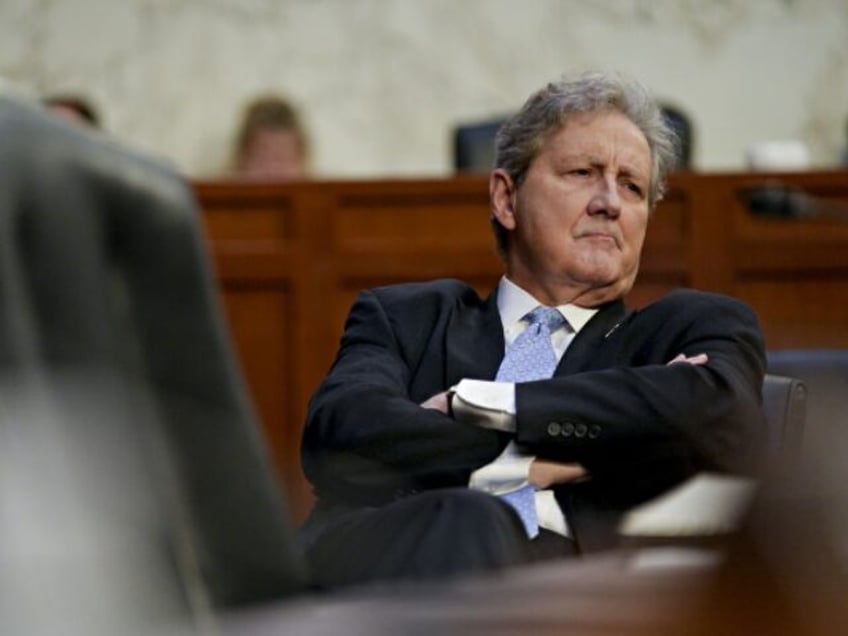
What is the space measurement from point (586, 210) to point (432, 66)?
5.53 m

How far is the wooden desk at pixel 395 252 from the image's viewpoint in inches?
208

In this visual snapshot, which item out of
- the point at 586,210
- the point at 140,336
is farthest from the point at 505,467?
the point at 140,336

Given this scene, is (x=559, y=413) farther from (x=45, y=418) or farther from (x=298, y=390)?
(x=298, y=390)

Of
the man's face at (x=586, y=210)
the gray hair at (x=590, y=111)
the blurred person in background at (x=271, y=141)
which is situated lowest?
the blurred person in background at (x=271, y=141)

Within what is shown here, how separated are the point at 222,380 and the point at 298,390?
4592 mm

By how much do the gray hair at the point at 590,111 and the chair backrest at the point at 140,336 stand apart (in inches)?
61.4

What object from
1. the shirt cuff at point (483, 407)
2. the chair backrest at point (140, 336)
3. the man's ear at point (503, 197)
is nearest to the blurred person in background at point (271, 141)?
the man's ear at point (503, 197)

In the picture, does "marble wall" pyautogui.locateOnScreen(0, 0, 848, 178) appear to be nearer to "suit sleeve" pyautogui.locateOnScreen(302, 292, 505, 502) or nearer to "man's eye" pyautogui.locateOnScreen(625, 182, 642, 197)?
"man's eye" pyautogui.locateOnScreen(625, 182, 642, 197)

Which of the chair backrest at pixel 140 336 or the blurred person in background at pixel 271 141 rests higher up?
the chair backrest at pixel 140 336

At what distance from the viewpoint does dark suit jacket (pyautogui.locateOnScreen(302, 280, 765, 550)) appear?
2.19 m

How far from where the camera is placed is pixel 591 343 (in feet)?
7.82

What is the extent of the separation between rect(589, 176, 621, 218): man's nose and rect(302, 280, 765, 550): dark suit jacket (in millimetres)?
108

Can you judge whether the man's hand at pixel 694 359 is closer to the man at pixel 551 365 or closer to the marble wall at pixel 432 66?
the man at pixel 551 365

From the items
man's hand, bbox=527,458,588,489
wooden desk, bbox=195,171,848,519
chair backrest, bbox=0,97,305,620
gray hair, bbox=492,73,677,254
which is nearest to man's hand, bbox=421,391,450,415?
man's hand, bbox=527,458,588,489
